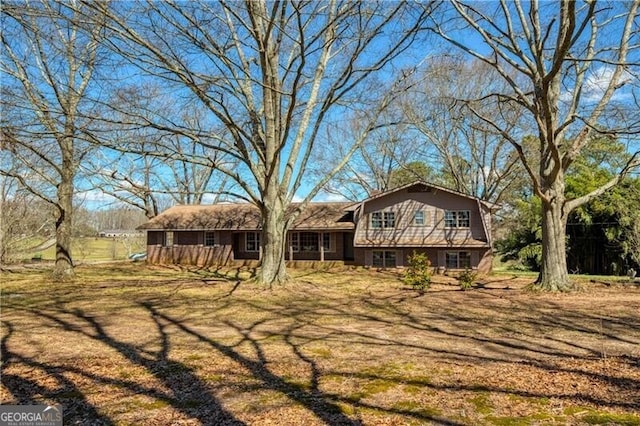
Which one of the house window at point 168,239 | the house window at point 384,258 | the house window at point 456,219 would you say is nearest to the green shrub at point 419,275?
the house window at point 456,219

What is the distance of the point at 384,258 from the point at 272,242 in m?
11.8

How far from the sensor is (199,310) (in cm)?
1137

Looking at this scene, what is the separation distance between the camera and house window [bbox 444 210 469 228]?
24844 millimetres

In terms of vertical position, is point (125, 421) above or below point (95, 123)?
below

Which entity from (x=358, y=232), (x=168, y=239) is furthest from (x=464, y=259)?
(x=168, y=239)

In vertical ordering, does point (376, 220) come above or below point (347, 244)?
above

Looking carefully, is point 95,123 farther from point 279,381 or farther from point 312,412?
point 312,412

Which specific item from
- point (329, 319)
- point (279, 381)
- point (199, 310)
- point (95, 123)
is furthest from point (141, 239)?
point (279, 381)

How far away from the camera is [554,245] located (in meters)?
15.0

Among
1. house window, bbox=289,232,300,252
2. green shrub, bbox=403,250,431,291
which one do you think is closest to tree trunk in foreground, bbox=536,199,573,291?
green shrub, bbox=403,250,431,291

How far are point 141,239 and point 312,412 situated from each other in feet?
146

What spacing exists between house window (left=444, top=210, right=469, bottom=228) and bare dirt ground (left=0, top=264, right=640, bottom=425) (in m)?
12.3

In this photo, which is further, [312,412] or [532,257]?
[532,257]

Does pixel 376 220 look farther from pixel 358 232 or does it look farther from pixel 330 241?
pixel 330 241
